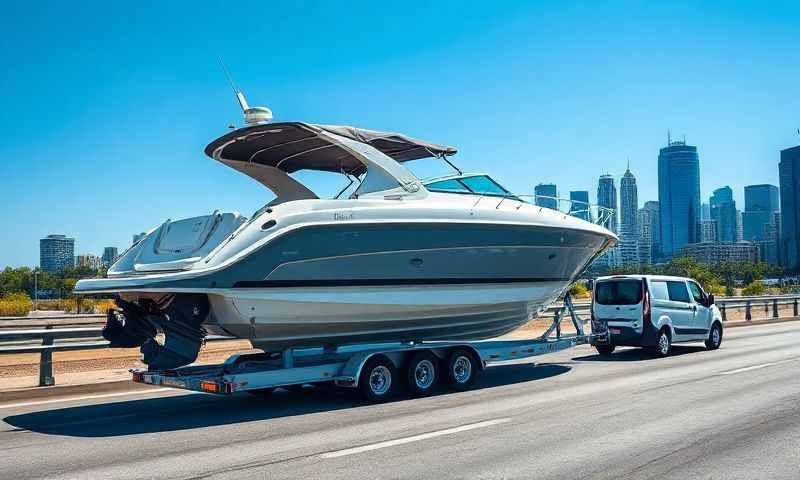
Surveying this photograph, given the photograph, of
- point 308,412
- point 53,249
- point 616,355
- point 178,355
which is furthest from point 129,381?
point 53,249

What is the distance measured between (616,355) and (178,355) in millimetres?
10698

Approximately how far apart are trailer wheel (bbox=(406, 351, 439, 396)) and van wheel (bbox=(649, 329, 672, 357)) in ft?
23.1

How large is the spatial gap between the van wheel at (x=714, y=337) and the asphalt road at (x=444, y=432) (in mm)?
5275

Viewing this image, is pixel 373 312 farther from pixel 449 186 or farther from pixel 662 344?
pixel 662 344

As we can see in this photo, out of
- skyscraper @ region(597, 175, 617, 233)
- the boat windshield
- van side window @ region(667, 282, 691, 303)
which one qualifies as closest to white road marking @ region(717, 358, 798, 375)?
van side window @ region(667, 282, 691, 303)

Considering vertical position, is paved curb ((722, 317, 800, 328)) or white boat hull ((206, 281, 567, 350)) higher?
white boat hull ((206, 281, 567, 350))

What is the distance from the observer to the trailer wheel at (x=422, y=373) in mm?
11203

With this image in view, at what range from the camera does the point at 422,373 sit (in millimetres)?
11477

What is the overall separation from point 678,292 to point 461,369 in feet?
25.5

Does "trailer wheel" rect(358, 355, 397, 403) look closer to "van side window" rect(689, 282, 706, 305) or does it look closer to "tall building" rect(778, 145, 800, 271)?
"van side window" rect(689, 282, 706, 305)

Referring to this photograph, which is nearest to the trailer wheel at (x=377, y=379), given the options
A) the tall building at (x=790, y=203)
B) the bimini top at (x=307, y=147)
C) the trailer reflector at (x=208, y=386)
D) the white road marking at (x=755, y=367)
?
the trailer reflector at (x=208, y=386)

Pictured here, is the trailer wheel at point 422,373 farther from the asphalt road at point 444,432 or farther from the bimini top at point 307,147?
the bimini top at point 307,147

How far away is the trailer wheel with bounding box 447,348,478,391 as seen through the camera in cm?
1177

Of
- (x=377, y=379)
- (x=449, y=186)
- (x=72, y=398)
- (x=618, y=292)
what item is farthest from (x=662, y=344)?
(x=72, y=398)
